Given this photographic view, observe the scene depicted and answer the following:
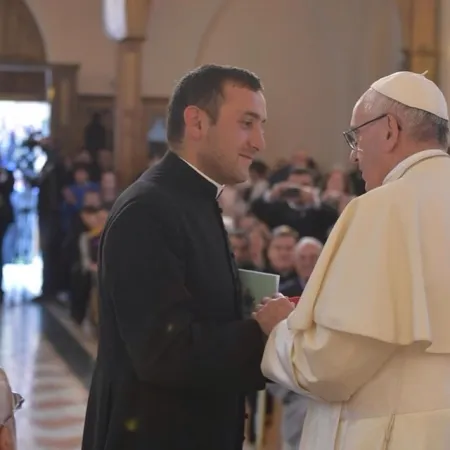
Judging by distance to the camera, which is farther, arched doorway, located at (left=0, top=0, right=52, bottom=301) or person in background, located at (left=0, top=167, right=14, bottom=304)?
arched doorway, located at (left=0, top=0, right=52, bottom=301)

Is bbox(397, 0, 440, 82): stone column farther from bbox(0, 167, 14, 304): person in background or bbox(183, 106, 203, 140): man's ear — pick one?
bbox(183, 106, 203, 140): man's ear

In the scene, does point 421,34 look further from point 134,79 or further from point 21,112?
point 21,112

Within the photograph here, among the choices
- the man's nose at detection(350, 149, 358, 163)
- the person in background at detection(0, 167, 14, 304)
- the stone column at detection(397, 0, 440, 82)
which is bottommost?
the person in background at detection(0, 167, 14, 304)

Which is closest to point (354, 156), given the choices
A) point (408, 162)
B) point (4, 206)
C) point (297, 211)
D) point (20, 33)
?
point (408, 162)

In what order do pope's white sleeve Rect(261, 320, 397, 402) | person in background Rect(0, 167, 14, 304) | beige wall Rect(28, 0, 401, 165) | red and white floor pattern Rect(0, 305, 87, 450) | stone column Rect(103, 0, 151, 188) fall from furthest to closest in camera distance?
1. beige wall Rect(28, 0, 401, 165)
2. stone column Rect(103, 0, 151, 188)
3. person in background Rect(0, 167, 14, 304)
4. red and white floor pattern Rect(0, 305, 87, 450)
5. pope's white sleeve Rect(261, 320, 397, 402)

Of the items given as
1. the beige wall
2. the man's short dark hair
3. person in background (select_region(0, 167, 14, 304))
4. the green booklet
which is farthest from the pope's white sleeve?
the beige wall

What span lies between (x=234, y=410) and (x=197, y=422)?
0.14 meters

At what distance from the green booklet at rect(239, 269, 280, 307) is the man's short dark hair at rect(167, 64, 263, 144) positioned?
404mm

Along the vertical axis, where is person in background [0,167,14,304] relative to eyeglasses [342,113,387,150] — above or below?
below

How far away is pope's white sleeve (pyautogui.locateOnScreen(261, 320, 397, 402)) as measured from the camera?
2.28 meters

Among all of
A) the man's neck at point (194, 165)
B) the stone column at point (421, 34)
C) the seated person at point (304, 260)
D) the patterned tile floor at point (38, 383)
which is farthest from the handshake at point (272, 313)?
the stone column at point (421, 34)

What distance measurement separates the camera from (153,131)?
15.8 metres

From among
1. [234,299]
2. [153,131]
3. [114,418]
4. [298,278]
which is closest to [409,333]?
[234,299]

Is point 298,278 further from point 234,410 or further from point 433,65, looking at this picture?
point 433,65
